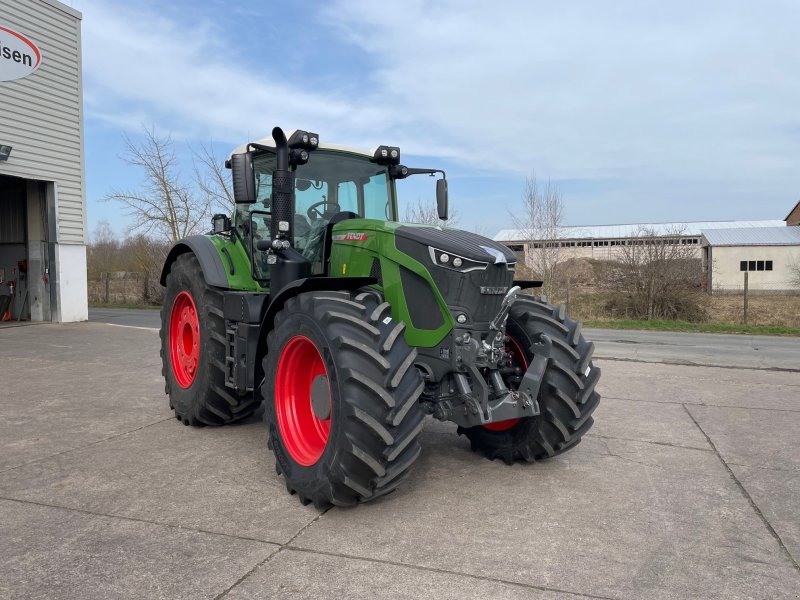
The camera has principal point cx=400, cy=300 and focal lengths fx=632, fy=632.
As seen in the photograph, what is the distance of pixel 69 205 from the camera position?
49.4ft

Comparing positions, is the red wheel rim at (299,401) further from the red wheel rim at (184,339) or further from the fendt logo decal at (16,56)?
the fendt logo decal at (16,56)

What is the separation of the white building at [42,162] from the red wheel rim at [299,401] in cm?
1200

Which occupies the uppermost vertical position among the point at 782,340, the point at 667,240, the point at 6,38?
the point at 6,38

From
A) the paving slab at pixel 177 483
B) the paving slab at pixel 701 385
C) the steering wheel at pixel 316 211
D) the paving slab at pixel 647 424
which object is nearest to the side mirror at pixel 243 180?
the steering wheel at pixel 316 211

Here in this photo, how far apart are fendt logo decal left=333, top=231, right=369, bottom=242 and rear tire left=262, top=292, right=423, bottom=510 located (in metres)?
0.60

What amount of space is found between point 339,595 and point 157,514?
1.44 m

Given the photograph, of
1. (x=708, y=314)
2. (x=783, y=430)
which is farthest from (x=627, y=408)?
(x=708, y=314)

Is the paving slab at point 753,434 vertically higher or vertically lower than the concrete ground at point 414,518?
lower

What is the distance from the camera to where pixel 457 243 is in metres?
4.07

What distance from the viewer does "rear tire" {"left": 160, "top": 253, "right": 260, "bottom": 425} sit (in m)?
5.39

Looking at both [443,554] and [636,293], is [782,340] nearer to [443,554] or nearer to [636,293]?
[636,293]

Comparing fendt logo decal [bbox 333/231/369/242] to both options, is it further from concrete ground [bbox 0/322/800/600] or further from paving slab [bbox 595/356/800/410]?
paving slab [bbox 595/356/800/410]

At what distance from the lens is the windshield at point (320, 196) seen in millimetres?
4965

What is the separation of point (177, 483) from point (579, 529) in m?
2.57
